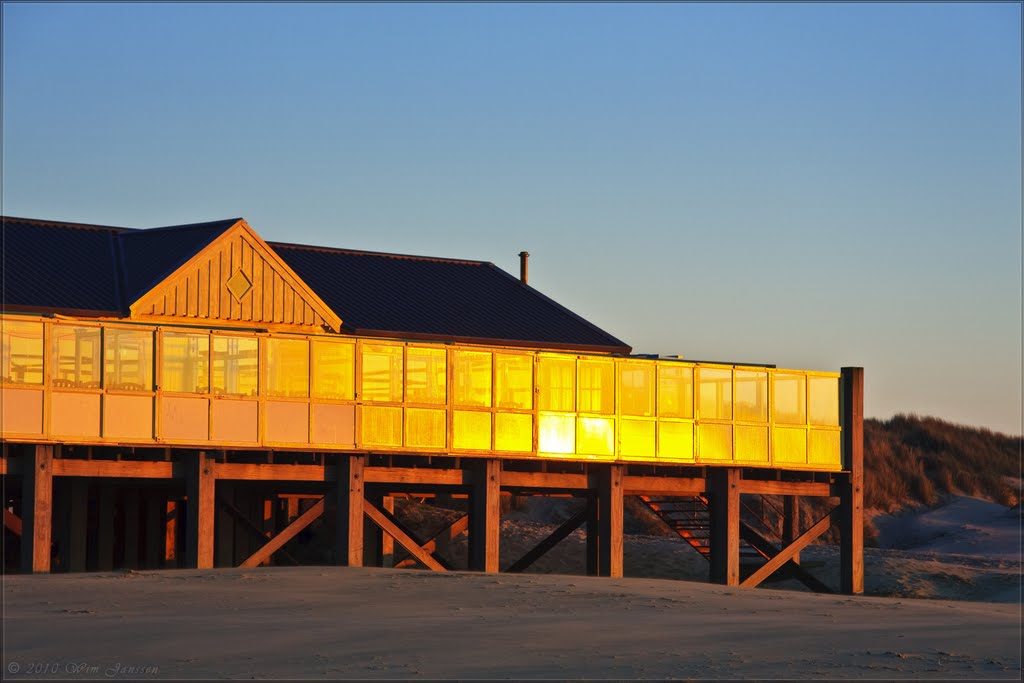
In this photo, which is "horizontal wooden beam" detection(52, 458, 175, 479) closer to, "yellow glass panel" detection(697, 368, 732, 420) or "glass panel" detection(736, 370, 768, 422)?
"yellow glass panel" detection(697, 368, 732, 420)

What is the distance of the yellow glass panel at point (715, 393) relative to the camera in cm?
3234

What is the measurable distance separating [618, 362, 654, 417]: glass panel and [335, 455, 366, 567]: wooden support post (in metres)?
5.68

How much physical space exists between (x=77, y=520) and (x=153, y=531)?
21.5 feet

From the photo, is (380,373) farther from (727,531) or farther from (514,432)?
(727,531)

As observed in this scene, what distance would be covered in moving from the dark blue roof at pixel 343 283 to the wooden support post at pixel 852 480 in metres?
6.24

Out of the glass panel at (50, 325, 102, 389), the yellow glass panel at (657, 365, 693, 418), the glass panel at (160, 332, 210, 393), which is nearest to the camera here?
the glass panel at (50, 325, 102, 389)

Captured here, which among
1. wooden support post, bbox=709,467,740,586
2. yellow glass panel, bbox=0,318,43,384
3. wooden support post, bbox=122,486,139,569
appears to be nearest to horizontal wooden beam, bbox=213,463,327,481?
yellow glass panel, bbox=0,318,43,384

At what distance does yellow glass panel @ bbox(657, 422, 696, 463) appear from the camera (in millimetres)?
31875

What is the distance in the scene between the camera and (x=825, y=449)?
3422cm

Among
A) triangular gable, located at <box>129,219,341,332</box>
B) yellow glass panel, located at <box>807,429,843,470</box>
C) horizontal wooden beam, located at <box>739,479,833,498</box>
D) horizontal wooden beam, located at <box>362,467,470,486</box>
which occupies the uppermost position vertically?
triangular gable, located at <box>129,219,341,332</box>

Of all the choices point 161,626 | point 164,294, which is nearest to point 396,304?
point 164,294

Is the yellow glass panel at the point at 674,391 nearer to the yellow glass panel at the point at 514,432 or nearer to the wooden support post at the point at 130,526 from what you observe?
the yellow glass panel at the point at 514,432

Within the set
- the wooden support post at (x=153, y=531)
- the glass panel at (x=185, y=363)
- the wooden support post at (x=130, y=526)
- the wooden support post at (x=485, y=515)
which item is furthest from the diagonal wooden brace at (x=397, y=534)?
the wooden support post at (x=153, y=531)

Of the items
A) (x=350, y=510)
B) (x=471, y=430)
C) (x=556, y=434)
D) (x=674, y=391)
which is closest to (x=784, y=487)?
(x=674, y=391)
